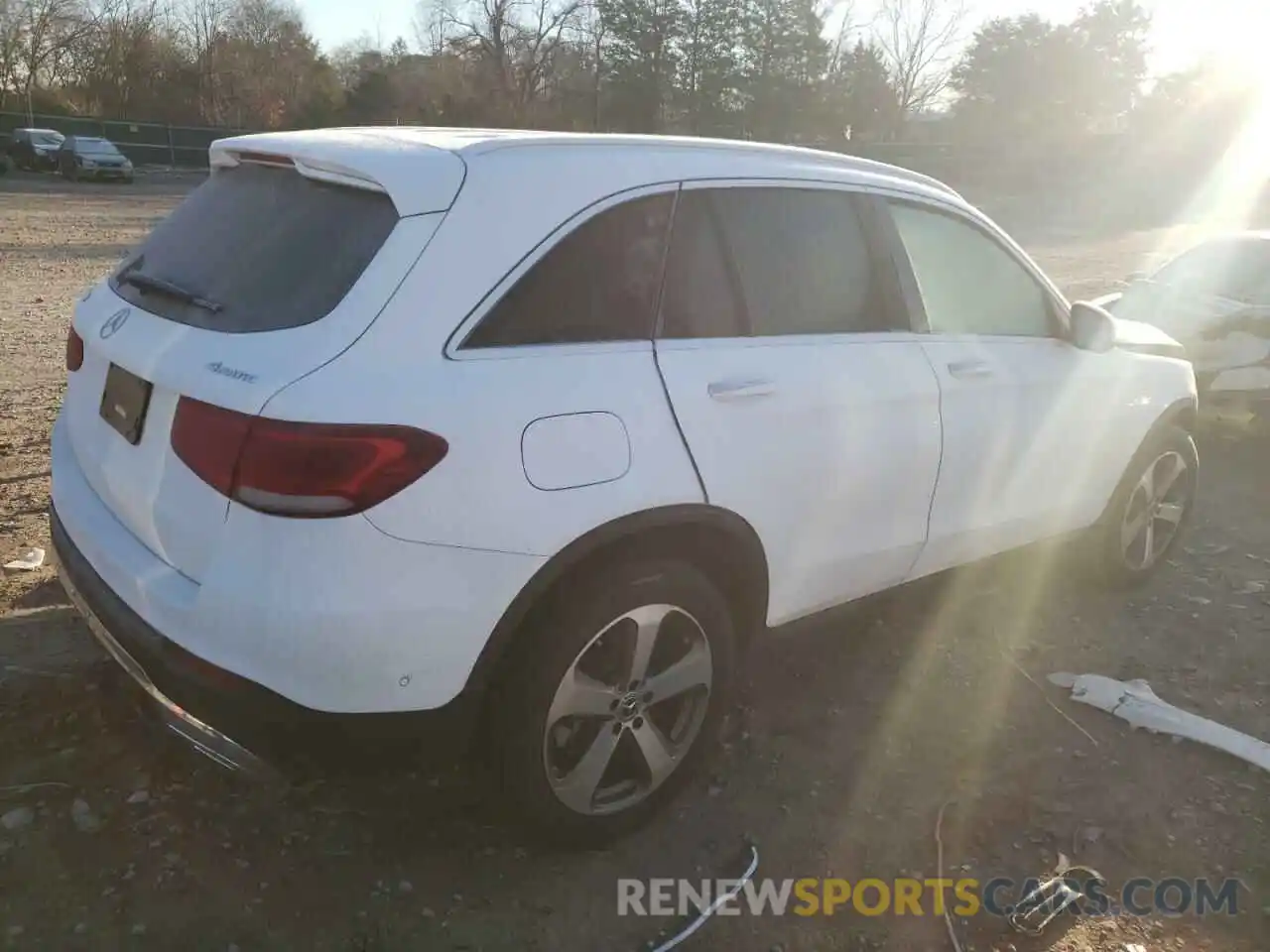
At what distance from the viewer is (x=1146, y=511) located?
4.90 metres

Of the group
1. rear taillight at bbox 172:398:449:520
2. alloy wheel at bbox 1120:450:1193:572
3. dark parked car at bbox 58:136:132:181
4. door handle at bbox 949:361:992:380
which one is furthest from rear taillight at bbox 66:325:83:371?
dark parked car at bbox 58:136:132:181

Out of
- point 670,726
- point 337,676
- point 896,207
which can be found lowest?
point 670,726

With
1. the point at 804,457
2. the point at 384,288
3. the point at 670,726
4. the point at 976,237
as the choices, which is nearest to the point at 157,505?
the point at 384,288

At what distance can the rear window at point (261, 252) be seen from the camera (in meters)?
2.47

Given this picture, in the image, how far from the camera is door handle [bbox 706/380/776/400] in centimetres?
285

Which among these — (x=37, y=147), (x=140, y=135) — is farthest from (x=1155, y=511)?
(x=140, y=135)

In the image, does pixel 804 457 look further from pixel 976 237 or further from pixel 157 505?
pixel 157 505

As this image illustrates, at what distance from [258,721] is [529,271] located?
3.88 ft

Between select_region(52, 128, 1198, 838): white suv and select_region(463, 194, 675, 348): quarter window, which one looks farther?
select_region(463, 194, 675, 348): quarter window

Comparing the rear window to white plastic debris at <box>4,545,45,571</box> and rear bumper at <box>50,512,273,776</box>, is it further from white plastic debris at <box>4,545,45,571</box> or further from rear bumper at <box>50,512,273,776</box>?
white plastic debris at <box>4,545,45,571</box>

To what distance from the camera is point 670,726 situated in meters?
3.06

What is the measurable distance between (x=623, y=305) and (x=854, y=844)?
1.67 metres

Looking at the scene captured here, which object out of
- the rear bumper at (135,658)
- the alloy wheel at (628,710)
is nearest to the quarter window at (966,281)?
the alloy wheel at (628,710)

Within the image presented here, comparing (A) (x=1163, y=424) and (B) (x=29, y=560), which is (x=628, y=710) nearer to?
(B) (x=29, y=560)
